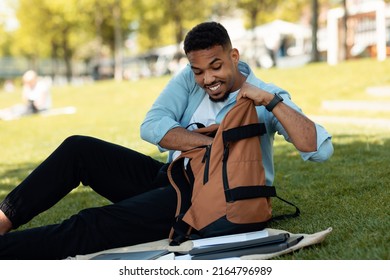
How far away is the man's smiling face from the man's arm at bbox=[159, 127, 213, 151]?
0.28 meters

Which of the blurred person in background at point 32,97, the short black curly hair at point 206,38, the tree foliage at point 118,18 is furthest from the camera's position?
the tree foliage at point 118,18

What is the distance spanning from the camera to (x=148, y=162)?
13.6 ft

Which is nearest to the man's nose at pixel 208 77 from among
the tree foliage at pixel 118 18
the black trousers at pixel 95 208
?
the black trousers at pixel 95 208

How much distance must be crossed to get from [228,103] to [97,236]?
3.67 ft

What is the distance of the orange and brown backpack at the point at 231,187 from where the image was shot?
3.47m

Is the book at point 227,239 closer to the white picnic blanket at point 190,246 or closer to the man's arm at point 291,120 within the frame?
the white picnic blanket at point 190,246

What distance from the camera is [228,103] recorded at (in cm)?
389

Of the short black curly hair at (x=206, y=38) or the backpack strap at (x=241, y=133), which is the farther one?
the short black curly hair at (x=206, y=38)

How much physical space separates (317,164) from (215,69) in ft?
11.0

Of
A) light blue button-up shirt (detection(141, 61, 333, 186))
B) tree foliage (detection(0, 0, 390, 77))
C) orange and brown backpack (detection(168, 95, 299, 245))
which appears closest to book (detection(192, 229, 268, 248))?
orange and brown backpack (detection(168, 95, 299, 245))

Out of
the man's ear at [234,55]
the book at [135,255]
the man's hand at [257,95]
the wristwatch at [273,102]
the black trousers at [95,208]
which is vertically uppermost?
the man's ear at [234,55]

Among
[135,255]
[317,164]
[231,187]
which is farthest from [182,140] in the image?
[317,164]
